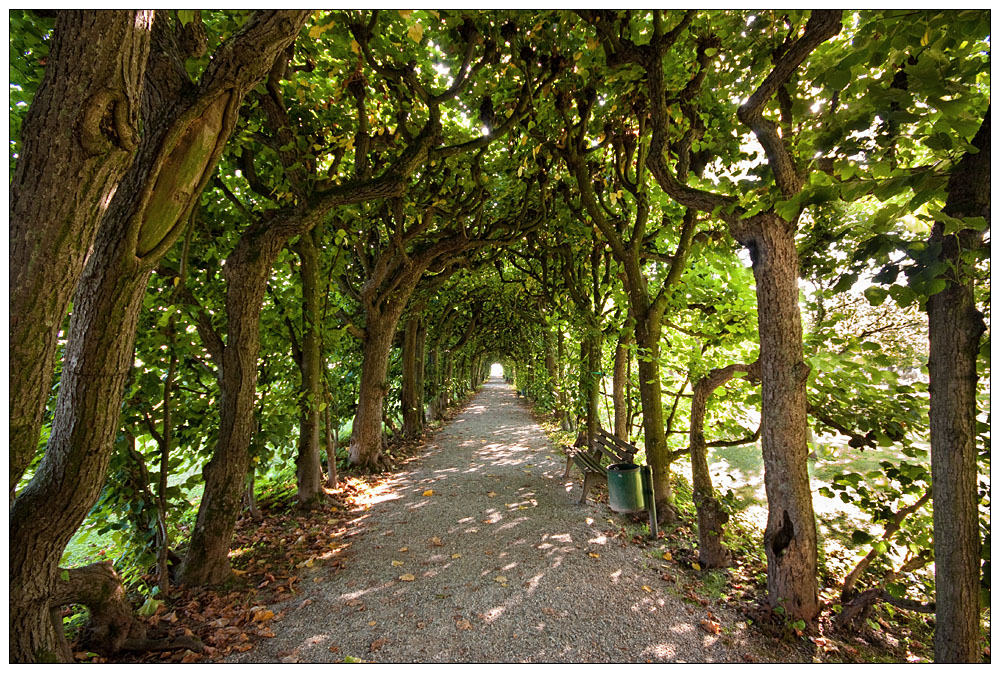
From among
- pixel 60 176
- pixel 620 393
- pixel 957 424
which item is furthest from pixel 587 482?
pixel 60 176

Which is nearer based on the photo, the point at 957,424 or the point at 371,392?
the point at 957,424

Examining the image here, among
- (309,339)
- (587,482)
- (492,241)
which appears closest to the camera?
(309,339)

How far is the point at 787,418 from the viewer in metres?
3.09

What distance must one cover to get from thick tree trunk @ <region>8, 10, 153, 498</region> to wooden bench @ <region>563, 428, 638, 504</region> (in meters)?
5.34

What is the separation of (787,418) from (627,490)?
7.49 feet

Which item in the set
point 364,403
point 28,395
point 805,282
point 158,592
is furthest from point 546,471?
point 28,395

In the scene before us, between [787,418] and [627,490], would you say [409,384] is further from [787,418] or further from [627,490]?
[787,418]

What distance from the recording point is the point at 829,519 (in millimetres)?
5180

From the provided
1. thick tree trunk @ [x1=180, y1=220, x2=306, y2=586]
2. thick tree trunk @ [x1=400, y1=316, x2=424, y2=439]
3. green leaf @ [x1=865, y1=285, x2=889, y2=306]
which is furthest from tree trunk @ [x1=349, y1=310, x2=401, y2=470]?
green leaf @ [x1=865, y1=285, x2=889, y2=306]

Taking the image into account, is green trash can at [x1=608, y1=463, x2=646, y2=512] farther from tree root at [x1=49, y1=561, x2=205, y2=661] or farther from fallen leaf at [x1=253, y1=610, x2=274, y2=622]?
tree root at [x1=49, y1=561, x2=205, y2=661]

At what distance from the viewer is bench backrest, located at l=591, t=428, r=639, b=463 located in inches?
220

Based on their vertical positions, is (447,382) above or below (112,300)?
below

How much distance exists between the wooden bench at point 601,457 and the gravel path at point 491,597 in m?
0.42

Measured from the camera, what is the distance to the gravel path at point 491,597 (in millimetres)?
2924
